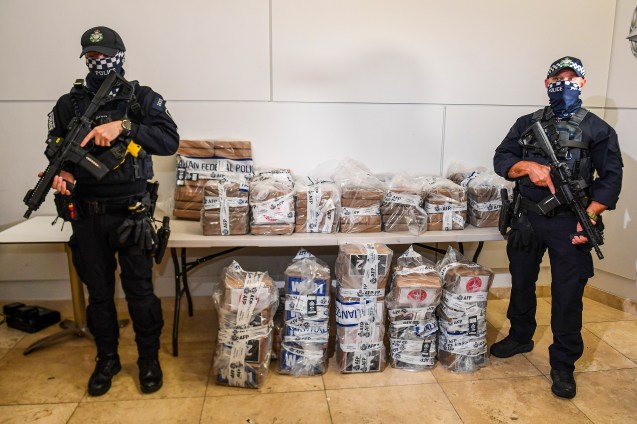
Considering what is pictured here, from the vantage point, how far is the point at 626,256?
3.41 metres

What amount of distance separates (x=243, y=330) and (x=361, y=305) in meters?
0.65

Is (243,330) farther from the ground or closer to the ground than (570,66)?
closer to the ground

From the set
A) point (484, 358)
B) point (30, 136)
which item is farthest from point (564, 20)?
point (30, 136)

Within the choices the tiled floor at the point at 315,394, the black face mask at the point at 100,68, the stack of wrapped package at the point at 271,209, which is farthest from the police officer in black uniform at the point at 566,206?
the black face mask at the point at 100,68

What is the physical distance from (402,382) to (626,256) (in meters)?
2.07

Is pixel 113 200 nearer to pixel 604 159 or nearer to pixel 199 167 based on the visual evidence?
pixel 199 167

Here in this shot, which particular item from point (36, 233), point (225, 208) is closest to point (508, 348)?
point (225, 208)

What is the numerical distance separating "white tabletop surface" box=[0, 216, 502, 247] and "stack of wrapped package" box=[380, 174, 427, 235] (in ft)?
0.16

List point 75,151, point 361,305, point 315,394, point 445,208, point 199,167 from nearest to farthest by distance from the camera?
point 75,151, point 315,394, point 361,305, point 445,208, point 199,167

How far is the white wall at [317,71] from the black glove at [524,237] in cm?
93

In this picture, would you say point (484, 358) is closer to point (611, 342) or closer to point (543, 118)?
point (611, 342)

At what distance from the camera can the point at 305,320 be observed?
2582 millimetres

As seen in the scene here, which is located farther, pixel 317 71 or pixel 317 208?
pixel 317 71

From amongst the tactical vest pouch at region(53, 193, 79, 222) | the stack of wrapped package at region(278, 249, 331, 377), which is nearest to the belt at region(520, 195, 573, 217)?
the stack of wrapped package at region(278, 249, 331, 377)
